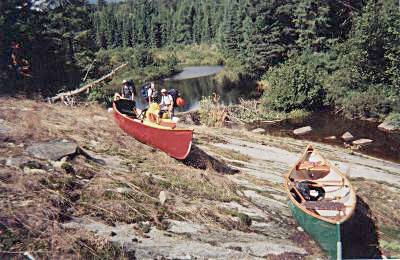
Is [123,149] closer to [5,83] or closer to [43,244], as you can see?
[43,244]

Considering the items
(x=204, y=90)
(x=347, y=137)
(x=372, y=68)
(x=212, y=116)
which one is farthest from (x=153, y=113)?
(x=204, y=90)

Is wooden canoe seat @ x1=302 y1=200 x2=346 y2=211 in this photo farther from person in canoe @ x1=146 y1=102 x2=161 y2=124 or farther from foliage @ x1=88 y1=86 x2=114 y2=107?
foliage @ x1=88 y1=86 x2=114 y2=107

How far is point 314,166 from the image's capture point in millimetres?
15430

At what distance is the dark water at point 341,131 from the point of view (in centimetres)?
2403

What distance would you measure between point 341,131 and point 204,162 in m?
16.6

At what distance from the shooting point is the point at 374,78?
32469 millimetres

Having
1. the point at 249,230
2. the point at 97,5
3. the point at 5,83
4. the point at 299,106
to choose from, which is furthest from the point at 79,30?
the point at 97,5

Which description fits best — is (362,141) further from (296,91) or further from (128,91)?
(128,91)

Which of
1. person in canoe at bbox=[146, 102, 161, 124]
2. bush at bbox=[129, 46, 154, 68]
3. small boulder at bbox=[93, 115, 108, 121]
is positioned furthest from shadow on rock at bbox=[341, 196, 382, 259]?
bush at bbox=[129, 46, 154, 68]

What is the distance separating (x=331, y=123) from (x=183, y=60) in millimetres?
74251

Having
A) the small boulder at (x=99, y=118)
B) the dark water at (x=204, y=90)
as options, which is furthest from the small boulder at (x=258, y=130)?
the small boulder at (x=99, y=118)

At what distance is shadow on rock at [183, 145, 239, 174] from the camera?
598 inches

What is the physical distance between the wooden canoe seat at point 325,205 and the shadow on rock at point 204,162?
425cm

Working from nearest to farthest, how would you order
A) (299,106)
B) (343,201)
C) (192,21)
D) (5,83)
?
(343,201) → (5,83) → (299,106) → (192,21)
